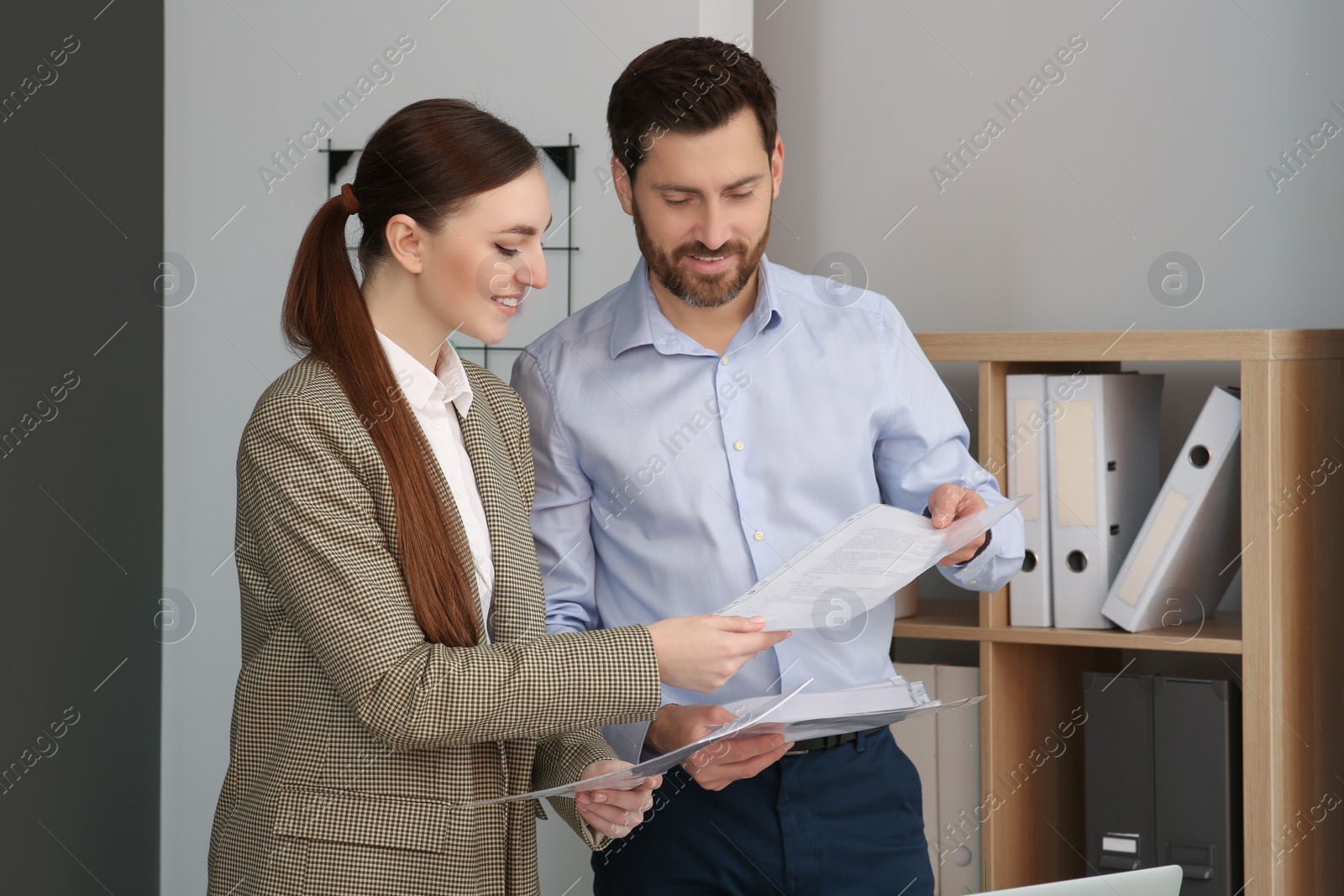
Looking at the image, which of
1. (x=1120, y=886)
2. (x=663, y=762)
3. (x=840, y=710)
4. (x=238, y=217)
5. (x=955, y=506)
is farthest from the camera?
(x=238, y=217)

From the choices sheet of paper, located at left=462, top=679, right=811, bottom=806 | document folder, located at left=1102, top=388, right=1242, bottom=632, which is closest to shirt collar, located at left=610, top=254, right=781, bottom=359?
sheet of paper, located at left=462, top=679, right=811, bottom=806

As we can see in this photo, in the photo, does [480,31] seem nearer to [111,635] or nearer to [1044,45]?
[1044,45]

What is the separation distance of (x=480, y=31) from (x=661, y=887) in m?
1.78

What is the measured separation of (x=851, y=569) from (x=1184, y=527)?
1.07 metres

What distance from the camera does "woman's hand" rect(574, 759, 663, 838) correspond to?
4.57ft

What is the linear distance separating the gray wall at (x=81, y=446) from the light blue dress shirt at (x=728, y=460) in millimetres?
1205

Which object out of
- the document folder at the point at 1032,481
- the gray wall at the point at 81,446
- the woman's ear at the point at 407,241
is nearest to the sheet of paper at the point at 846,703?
the woman's ear at the point at 407,241

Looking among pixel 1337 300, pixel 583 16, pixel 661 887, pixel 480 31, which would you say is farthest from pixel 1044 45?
pixel 661 887

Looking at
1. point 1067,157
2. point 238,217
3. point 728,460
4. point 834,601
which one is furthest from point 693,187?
point 238,217

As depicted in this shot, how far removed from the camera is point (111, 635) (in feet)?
8.63

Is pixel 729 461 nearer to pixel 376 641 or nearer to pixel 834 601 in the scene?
pixel 834 601

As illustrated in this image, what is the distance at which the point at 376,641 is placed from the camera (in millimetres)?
1188

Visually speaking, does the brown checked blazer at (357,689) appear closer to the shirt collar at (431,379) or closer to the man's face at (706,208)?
the shirt collar at (431,379)

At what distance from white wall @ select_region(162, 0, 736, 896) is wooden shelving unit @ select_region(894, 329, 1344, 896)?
90 centimetres
